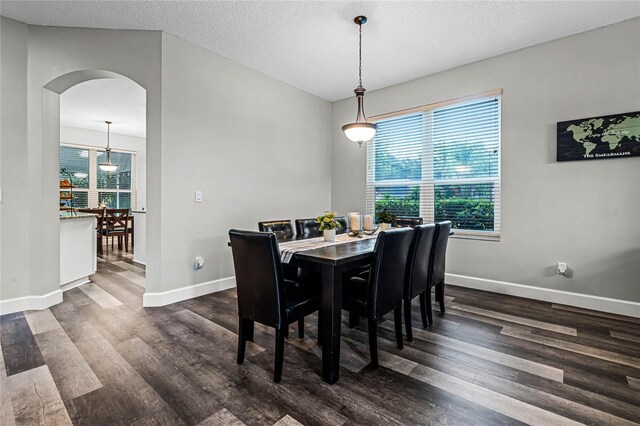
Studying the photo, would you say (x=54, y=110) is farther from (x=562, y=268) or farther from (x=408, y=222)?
(x=562, y=268)

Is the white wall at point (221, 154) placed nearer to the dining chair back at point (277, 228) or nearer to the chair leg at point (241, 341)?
the dining chair back at point (277, 228)

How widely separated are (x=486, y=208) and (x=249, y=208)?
3059 mm

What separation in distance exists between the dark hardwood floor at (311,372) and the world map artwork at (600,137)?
5.27 ft

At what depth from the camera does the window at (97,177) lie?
729cm

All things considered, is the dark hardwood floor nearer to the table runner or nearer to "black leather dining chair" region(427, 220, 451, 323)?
"black leather dining chair" region(427, 220, 451, 323)

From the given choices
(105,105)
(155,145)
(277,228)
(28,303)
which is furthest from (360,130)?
(105,105)

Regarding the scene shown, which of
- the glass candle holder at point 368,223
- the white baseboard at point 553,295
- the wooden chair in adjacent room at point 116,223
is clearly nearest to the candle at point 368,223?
the glass candle holder at point 368,223

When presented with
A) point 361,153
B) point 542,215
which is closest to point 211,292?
point 361,153

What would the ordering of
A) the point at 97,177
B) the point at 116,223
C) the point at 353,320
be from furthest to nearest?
the point at 97,177
the point at 116,223
the point at 353,320

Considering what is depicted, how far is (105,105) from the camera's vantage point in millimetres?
5582

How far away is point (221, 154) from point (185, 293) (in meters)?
1.68

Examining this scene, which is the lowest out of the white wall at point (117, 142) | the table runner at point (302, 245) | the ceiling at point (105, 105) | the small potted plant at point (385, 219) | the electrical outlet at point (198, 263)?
the electrical outlet at point (198, 263)

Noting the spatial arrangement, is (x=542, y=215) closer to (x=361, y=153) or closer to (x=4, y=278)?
(x=361, y=153)

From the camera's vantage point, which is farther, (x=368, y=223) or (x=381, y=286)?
(x=368, y=223)
